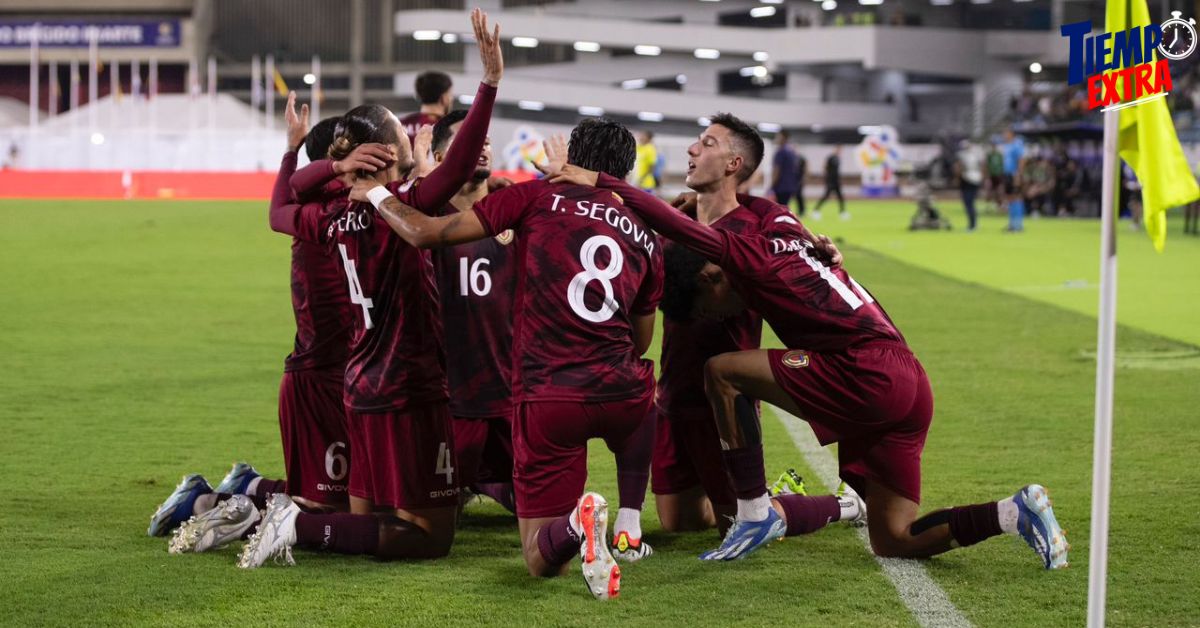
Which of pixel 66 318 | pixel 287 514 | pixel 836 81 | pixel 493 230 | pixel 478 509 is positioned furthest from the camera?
pixel 836 81

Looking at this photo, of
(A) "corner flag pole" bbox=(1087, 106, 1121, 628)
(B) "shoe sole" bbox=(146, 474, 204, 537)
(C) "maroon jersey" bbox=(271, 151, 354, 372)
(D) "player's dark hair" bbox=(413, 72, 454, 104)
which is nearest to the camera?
(A) "corner flag pole" bbox=(1087, 106, 1121, 628)

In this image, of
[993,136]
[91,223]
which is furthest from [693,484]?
[993,136]

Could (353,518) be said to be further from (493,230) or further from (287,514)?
(493,230)

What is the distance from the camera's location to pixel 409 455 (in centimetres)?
564

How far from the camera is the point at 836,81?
214ft

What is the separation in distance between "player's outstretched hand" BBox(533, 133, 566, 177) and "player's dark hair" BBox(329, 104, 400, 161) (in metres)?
0.60

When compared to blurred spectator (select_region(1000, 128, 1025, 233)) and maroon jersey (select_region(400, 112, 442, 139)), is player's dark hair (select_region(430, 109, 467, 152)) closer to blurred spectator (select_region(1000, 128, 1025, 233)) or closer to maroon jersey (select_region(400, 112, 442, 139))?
maroon jersey (select_region(400, 112, 442, 139))

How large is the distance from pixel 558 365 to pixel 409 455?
2.57ft

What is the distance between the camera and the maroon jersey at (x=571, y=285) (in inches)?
207

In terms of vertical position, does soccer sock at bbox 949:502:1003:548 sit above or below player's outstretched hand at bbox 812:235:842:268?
below

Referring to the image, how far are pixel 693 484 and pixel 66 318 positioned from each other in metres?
9.90

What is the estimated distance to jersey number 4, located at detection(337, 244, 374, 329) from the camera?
5676 mm

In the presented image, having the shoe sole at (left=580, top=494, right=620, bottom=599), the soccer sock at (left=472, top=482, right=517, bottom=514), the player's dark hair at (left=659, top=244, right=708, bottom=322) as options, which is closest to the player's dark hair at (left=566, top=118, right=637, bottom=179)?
the player's dark hair at (left=659, top=244, right=708, bottom=322)

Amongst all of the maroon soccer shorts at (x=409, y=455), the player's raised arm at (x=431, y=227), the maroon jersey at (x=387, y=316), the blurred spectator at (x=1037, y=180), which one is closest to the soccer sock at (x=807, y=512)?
the maroon soccer shorts at (x=409, y=455)
